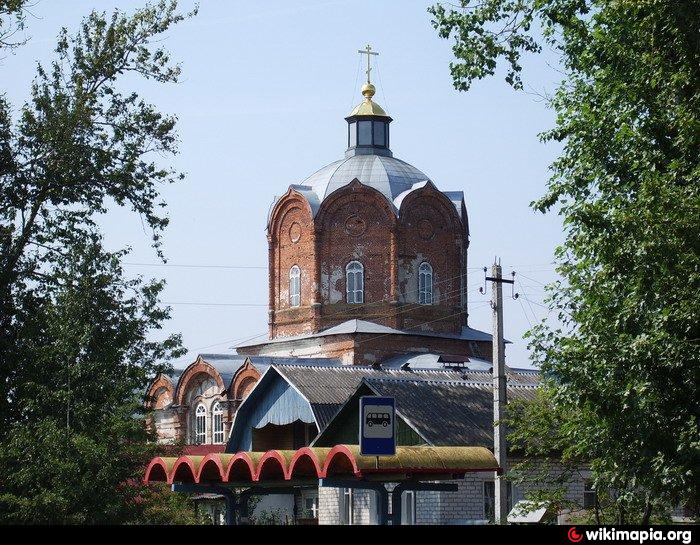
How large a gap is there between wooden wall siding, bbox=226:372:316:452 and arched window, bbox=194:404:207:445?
1353 centimetres

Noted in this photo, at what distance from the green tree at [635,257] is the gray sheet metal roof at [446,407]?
35.8 feet

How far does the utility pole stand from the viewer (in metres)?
21.3

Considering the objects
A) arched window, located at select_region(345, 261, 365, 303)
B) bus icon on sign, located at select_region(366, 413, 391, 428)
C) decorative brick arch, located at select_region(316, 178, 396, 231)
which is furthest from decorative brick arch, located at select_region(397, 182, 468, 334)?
bus icon on sign, located at select_region(366, 413, 391, 428)

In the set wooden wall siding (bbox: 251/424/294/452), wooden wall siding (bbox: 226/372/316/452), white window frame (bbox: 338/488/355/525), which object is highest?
wooden wall siding (bbox: 226/372/316/452)

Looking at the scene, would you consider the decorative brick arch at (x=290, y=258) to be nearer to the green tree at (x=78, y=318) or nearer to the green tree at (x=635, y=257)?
the green tree at (x=78, y=318)

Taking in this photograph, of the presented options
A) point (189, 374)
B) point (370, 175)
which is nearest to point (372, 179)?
point (370, 175)

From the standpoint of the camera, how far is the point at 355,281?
48.6m

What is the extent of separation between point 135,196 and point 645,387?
938cm

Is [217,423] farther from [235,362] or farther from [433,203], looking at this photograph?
[433,203]

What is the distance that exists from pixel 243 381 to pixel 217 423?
9.54ft

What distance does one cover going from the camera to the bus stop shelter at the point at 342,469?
69.4 feet

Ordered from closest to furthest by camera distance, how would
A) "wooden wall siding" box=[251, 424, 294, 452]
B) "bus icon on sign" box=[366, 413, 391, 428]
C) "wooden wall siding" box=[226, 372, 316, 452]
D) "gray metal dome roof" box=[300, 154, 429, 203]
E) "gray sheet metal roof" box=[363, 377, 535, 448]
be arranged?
"bus icon on sign" box=[366, 413, 391, 428] → "gray sheet metal roof" box=[363, 377, 535, 448] → "wooden wall siding" box=[226, 372, 316, 452] → "wooden wall siding" box=[251, 424, 294, 452] → "gray metal dome roof" box=[300, 154, 429, 203]

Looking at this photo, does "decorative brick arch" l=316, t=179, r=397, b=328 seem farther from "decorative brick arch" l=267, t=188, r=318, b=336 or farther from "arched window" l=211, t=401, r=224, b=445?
"arched window" l=211, t=401, r=224, b=445

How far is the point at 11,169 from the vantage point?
61.3 ft
